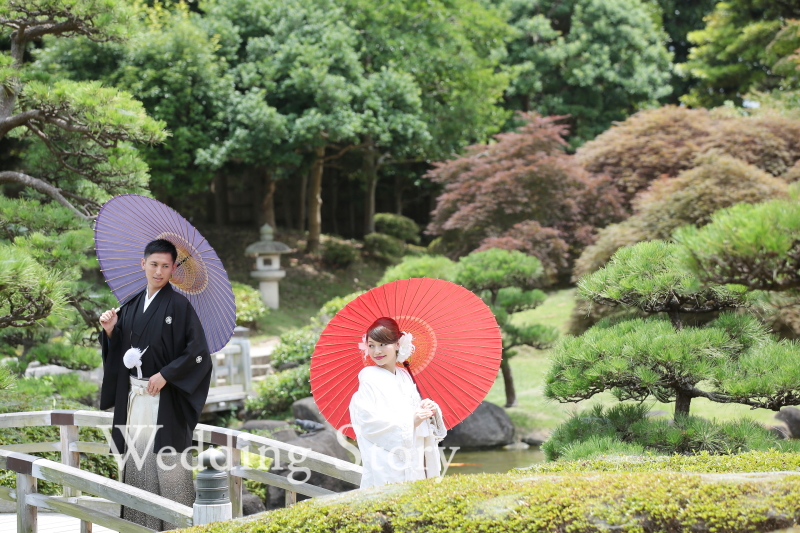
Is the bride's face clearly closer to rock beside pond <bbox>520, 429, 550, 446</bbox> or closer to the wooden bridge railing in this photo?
the wooden bridge railing

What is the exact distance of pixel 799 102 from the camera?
46.5 feet

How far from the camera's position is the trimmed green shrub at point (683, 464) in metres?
3.28

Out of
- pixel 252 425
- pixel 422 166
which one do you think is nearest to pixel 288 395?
pixel 252 425

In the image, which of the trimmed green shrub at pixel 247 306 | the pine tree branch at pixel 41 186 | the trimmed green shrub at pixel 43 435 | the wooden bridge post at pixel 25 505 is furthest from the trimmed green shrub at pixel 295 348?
the wooden bridge post at pixel 25 505

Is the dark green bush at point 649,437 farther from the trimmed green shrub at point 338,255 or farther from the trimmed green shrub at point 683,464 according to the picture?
the trimmed green shrub at point 338,255

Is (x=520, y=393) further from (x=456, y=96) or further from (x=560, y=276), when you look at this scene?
(x=456, y=96)

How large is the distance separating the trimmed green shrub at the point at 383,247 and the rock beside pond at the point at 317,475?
1034 centimetres

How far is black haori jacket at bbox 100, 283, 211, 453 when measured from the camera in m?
3.47

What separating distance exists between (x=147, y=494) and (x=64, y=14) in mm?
4131

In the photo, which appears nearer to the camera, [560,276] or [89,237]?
[89,237]

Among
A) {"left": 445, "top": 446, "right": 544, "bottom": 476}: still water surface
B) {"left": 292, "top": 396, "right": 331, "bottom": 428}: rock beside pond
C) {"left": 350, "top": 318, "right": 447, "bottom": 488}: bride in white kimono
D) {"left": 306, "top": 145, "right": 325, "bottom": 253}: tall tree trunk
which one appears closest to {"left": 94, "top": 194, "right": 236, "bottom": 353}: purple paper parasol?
{"left": 350, "top": 318, "right": 447, "bottom": 488}: bride in white kimono

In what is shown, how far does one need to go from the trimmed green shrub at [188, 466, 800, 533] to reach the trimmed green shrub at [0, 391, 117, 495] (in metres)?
3.13

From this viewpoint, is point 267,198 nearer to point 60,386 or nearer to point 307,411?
point 307,411

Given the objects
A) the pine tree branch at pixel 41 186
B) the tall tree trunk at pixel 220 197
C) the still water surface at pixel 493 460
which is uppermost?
the tall tree trunk at pixel 220 197
